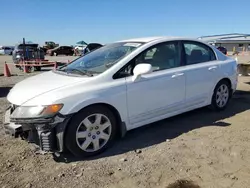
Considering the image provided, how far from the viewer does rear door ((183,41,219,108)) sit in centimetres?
510

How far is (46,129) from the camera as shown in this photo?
139 inches

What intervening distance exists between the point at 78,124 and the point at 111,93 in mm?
637

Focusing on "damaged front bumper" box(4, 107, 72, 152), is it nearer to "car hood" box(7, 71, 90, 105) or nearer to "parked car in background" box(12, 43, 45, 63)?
"car hood" box(7, 71, 90, 105)

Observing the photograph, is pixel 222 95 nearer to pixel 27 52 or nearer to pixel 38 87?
pixel 38 87

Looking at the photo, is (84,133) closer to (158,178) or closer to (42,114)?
(42,114)

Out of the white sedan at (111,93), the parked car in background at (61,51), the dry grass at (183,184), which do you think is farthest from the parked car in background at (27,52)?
the parked car in background at (61,51)

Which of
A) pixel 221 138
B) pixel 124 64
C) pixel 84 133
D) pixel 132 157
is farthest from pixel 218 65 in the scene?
pixel 84 133

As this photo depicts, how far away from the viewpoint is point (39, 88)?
381cm

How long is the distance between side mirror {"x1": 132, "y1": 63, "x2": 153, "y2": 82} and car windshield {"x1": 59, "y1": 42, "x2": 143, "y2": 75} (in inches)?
14.3

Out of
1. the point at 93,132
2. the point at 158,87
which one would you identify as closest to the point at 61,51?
the point at 158,87

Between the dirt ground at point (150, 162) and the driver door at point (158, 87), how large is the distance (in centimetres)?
40

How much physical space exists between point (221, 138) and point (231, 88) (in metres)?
1.93

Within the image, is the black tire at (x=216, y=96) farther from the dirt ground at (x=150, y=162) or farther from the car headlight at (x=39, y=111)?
the car headlight at (x=39, y=111)

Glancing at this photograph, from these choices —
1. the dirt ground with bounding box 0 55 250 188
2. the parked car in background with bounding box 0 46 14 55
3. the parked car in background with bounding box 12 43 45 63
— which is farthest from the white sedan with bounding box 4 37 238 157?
the parked car in background with bounding box 0 46 14 55
